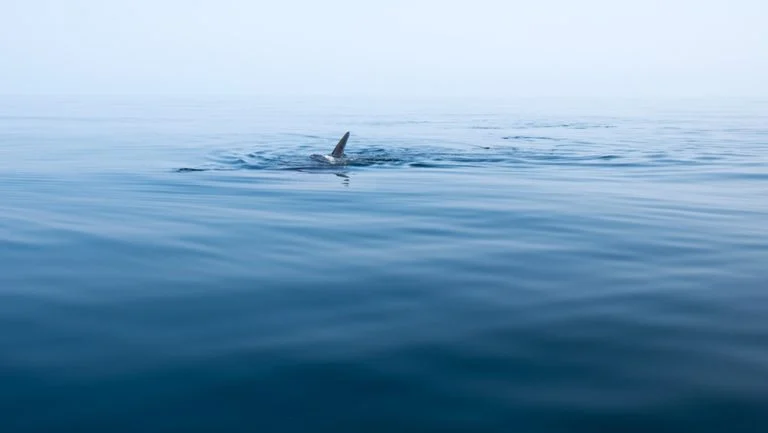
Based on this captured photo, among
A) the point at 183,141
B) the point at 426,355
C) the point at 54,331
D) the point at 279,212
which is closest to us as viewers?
the point at 426,355

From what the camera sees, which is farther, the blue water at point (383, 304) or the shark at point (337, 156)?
the shark at point (337, 156)

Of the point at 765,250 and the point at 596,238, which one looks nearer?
the point at 765,250

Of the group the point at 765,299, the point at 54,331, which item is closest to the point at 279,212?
the point at 54,331

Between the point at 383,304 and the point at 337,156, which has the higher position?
the point at 337,156

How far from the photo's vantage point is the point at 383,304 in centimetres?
847

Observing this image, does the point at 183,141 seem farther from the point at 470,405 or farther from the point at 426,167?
the point at 470,405

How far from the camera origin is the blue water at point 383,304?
589 cm

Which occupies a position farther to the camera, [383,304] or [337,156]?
[337,156]

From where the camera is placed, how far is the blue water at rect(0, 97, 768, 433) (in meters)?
5.89

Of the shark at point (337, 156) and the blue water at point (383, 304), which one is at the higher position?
the shark at point (337, 156)

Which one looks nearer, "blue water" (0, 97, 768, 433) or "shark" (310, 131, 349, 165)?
"blue water" (0, 97, 768, 433)

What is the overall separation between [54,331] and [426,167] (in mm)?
15918

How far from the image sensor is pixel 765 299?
857cm

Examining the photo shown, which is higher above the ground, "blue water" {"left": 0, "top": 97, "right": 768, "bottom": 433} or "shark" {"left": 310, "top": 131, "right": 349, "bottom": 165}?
"shark" {"left": 310, "top": 131, "right": 349, "bottom": 165}
